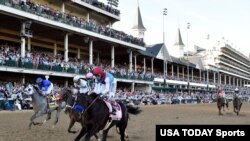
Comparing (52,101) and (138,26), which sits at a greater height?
(138,26)

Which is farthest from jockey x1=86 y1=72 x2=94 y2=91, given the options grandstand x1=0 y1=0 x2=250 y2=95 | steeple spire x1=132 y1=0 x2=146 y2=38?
steeple spire x1=132 y1=0 x2=146 y2=38

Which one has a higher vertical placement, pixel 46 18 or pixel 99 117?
pixel 46 18

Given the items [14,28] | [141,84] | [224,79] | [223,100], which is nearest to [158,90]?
[141,84]

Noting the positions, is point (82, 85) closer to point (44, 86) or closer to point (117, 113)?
point (117, 113)

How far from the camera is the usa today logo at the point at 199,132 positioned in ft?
23.2

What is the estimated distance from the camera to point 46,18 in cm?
3769

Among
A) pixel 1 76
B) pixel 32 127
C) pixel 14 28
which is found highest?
pixel 14 28

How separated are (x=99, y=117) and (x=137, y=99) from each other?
34.8m

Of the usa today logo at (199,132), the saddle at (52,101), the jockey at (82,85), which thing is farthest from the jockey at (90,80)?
the saddle at (52,101)

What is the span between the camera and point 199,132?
7.15 metres

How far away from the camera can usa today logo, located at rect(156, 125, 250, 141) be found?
708 cm

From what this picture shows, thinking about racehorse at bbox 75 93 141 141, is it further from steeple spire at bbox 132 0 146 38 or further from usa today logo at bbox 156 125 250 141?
steeple spire at bbox 132 0 146 38

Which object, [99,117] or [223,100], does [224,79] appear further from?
[99,117]

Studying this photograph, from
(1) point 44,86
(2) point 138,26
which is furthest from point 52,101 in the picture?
(2) point 138,26
